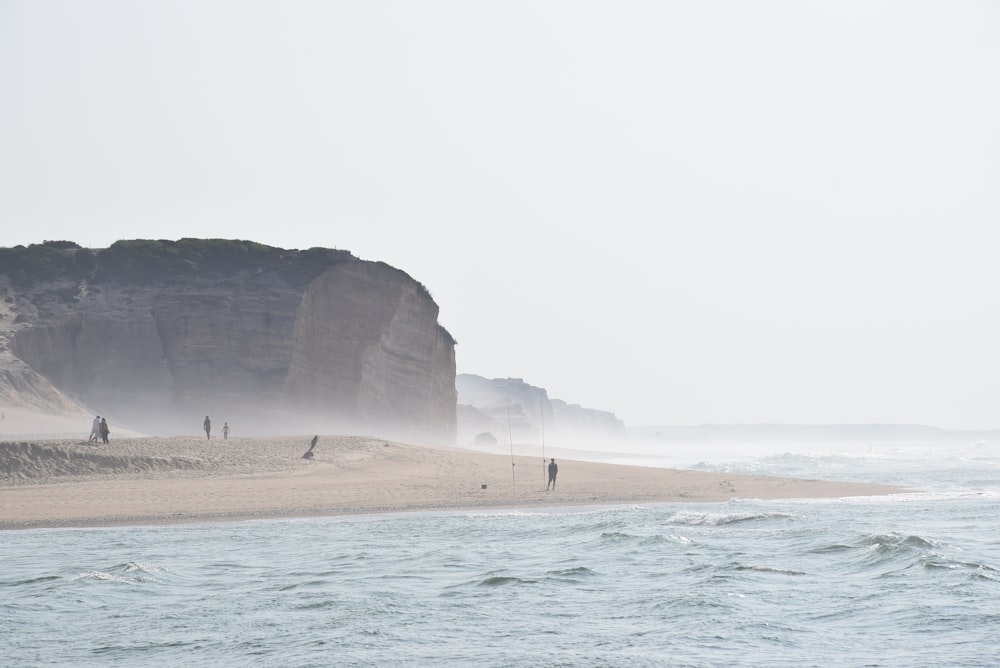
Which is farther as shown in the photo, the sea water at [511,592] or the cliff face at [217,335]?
the cliff face at [217,335]

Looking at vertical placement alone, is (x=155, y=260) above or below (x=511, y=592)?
above

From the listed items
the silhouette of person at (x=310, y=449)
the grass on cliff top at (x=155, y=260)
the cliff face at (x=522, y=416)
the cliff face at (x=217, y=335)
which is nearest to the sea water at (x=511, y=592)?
the silhouette of person at (x=310, y=449)

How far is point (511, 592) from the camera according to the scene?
14141 mm

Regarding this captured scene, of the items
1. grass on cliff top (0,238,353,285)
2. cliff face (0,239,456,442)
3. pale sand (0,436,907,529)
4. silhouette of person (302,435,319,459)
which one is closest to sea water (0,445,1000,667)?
pale sand (0,436,907,529)

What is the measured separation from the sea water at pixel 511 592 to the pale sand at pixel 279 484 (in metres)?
2.46

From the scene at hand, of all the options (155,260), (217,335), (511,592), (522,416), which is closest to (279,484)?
(511,592)

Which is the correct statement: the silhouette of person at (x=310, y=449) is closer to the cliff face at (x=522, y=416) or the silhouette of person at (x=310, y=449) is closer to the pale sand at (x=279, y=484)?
the pale sand at (x=279, y=484)

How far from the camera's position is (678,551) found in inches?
701

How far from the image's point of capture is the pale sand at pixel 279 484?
78.4 feet

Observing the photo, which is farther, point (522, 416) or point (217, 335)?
point (522, 416)

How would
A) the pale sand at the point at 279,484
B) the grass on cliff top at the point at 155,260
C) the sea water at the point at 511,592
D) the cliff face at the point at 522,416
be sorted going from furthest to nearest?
the cliff face at the point at 522,416
the grass on cliff top at the point at 155,260
the pale sand at the point at 279,484
the sea water at the point at 511,592

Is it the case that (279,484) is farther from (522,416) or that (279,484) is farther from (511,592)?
(522,416)

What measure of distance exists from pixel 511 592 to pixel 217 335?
42305mm

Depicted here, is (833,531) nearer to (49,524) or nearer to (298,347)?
(49,524)
